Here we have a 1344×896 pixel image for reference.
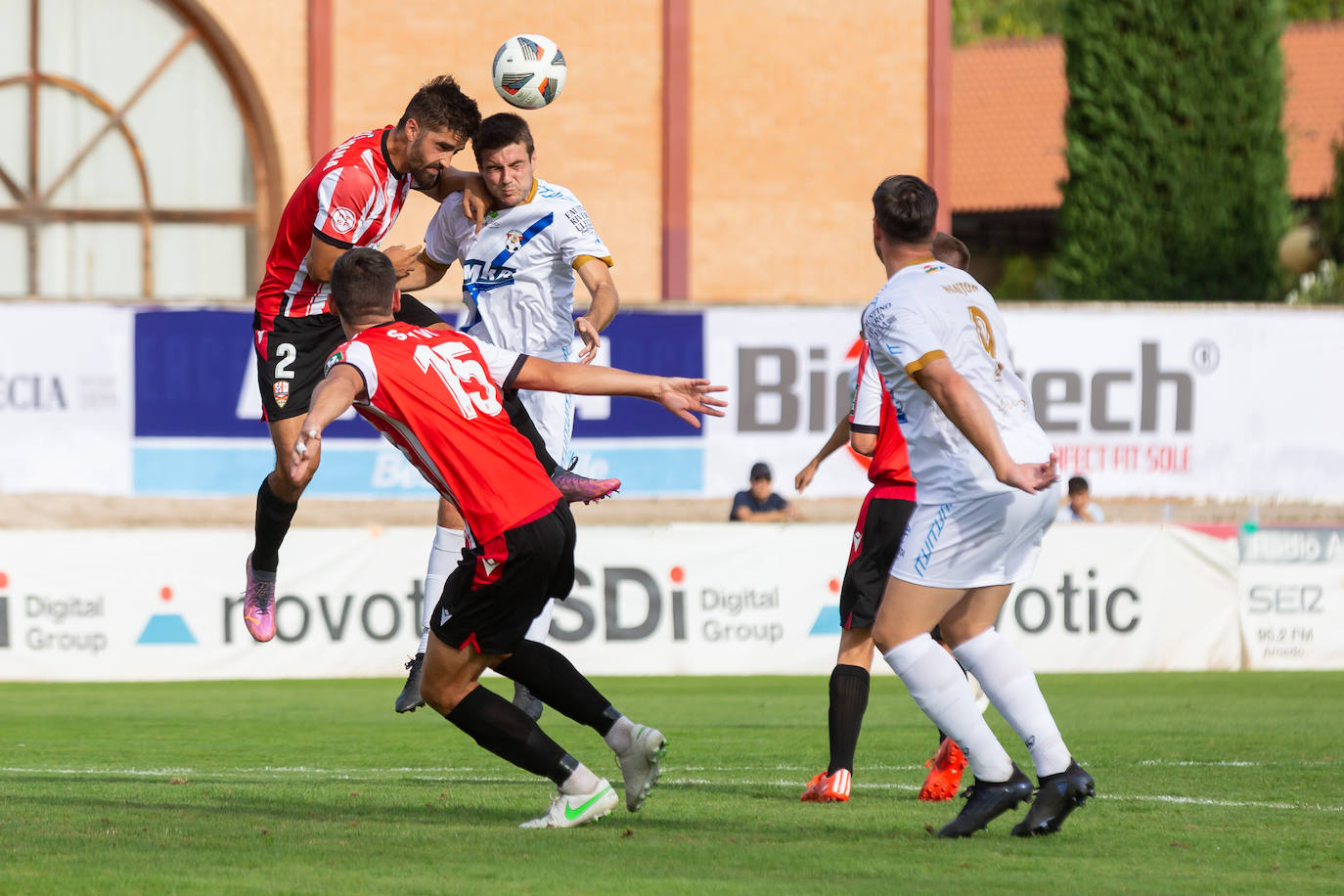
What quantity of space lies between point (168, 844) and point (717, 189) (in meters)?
19.8

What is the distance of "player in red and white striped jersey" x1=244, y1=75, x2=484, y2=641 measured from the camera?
7980mm

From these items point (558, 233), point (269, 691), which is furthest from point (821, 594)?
point (558, 233)

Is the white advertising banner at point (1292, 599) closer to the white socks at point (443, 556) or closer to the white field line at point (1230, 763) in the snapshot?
the white field line at point (1230, 763)

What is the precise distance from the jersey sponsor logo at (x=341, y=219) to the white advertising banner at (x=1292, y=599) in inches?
446

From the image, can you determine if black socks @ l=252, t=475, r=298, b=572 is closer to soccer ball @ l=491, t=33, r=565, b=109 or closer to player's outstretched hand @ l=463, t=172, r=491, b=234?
player's outstretched hand @ l=463, t=172, r=491, b=234

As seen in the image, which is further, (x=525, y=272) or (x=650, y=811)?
(x=525, y=272)

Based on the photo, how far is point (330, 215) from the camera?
26.1ft

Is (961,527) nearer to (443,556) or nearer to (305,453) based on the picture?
(305,453)

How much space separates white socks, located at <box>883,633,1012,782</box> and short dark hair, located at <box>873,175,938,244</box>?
1.43m

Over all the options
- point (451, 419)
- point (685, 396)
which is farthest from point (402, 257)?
point (685, 396)

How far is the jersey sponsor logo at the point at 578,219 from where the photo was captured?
8680 mm

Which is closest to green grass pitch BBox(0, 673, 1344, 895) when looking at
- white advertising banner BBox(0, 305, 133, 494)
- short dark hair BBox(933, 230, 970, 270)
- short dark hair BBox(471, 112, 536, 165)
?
short dark hair BBox(933, 230, 970, 270)

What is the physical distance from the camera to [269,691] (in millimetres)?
14727

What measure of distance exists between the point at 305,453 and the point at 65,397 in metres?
14.1
